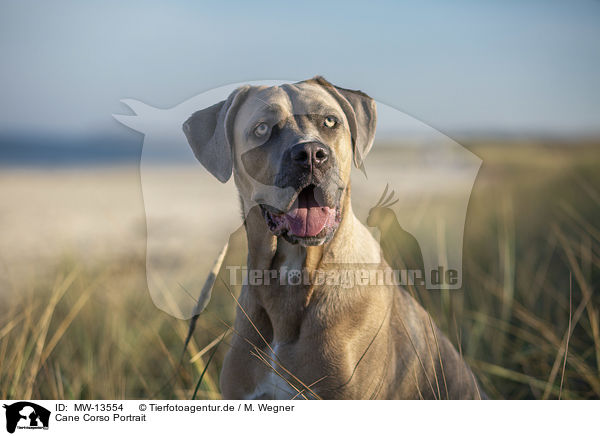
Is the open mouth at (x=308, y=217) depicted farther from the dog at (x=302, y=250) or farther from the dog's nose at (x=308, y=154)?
the dog's nose at (x=308, y=154)

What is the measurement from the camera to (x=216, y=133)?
7.91ft

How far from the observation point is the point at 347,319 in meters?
2.39

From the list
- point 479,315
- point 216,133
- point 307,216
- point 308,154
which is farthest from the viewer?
point 479,315

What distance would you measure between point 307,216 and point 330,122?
17.3 inches

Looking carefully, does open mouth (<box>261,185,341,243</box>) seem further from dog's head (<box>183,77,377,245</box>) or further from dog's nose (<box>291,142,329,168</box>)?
dog's nose (<box>291,142,329,168</box>)

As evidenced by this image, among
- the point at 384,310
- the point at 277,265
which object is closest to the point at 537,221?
the point at 384,310

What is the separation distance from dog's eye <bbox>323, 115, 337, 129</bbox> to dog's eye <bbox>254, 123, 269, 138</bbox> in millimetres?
260

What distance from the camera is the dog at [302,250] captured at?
2.30 m
